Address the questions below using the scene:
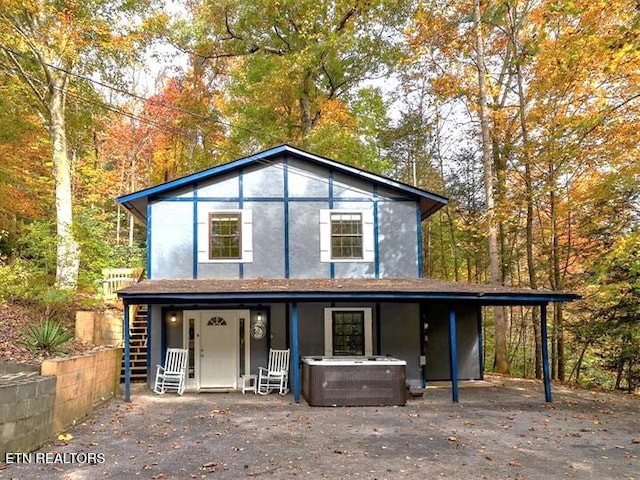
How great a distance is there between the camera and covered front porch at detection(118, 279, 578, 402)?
359 inches

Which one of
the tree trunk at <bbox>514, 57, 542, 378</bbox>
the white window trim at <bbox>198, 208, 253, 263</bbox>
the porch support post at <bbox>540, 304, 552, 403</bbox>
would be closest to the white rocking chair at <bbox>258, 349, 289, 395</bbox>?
the white window trim at <bbox>198, 208, 253, 263</bbox>

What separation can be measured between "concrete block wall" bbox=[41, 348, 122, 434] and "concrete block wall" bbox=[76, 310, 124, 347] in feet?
5.25

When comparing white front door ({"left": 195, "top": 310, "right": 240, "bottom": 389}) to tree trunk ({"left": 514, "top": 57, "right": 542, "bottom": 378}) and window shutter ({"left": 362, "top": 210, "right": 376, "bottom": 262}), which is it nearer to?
window shutter ({"left": 362, "top": 210, "right": 376, "bottom": 262})

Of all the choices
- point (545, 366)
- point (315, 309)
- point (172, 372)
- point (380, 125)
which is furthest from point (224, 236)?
point (380, 125)

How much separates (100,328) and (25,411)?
228 inches

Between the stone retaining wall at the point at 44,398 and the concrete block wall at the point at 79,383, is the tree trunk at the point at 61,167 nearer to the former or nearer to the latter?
the concrete block wall at the point at 79,383

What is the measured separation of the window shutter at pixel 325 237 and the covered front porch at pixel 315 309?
819 mm

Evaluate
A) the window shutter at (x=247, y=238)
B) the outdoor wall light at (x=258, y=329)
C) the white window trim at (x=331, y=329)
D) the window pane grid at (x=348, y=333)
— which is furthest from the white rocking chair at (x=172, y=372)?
the window pane grid at (x=348, y=333)

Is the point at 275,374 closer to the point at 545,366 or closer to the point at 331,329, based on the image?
the point at 331,329

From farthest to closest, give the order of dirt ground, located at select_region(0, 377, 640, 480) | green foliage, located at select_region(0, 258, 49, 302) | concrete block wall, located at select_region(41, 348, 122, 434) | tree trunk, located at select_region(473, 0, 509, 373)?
tree trunk, located at select_region(473, 0, 509, 373), green foliage, located at select_region(0, 258, 49, 302), concrete block wall, located at select_region(41, 348, 122, 434), dirt ground, located at select_region(0, 377, 640, 480)

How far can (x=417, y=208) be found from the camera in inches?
463

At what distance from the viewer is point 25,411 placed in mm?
5516

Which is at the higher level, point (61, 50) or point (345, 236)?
point (61, 50)

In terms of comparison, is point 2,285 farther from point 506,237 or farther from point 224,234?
point 506,237
